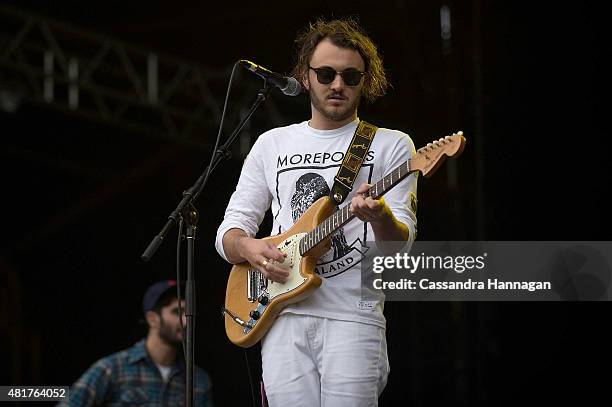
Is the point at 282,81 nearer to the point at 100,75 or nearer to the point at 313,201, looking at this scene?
the point at 313,201

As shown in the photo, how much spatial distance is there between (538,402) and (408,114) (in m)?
2.18

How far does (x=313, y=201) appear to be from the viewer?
3354 millimetres

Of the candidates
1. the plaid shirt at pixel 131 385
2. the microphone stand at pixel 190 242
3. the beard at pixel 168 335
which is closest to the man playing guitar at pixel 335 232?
the microphone stand at pixel 190 242

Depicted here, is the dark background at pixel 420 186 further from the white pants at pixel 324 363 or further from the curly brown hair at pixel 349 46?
the white pants at pixel 324 363

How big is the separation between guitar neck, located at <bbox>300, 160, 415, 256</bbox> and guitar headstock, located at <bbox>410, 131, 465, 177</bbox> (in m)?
0.04

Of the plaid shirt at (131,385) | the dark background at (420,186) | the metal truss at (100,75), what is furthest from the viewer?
the metal truss at (100,75)

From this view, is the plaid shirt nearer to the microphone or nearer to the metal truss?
the microphone

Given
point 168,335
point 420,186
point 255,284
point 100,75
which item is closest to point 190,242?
point 255,284

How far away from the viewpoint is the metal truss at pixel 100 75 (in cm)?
783

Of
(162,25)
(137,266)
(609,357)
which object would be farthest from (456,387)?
(162,25)

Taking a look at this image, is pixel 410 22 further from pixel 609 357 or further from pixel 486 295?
pixel 609 357

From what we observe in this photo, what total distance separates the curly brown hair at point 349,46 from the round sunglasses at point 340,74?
0.34ft

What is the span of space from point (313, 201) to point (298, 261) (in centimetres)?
22

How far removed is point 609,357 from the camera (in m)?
5.48
